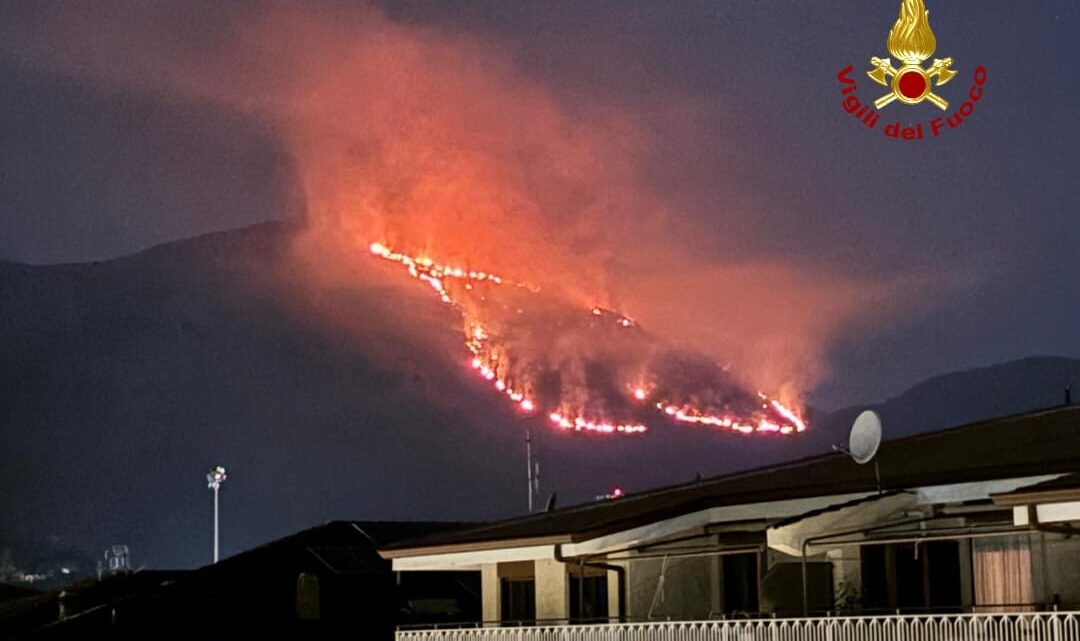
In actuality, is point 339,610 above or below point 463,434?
below

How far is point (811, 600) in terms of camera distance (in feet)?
97.2

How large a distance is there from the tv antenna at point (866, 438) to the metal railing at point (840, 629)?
295cm

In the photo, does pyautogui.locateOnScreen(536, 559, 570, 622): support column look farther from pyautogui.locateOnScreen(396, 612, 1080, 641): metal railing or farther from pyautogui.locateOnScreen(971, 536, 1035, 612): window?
pyautogui.locateOnScreen(971, 536, 1035, 612): window

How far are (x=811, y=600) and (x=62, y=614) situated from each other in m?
27.8

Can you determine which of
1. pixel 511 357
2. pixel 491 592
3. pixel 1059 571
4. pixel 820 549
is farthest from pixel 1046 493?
pixel 511 357

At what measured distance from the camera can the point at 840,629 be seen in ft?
89.2

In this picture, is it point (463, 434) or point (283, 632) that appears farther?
point (463, 434)

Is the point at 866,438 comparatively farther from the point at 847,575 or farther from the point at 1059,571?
the point at 1059,571

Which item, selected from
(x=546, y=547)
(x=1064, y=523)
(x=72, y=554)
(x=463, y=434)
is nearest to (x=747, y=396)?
(x=463, y=434)

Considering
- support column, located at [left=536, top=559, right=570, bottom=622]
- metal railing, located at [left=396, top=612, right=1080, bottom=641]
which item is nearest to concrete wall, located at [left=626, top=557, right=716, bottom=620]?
metal railing, located at [left=396, top=612, right=1080, bottom=641]

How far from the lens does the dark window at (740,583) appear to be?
106ft

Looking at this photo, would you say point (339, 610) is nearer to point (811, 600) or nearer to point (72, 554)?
point (811, 600)

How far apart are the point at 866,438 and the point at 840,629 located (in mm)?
3779

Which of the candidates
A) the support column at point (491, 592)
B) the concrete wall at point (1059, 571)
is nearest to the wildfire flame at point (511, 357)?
the support column at point (491, 592)
